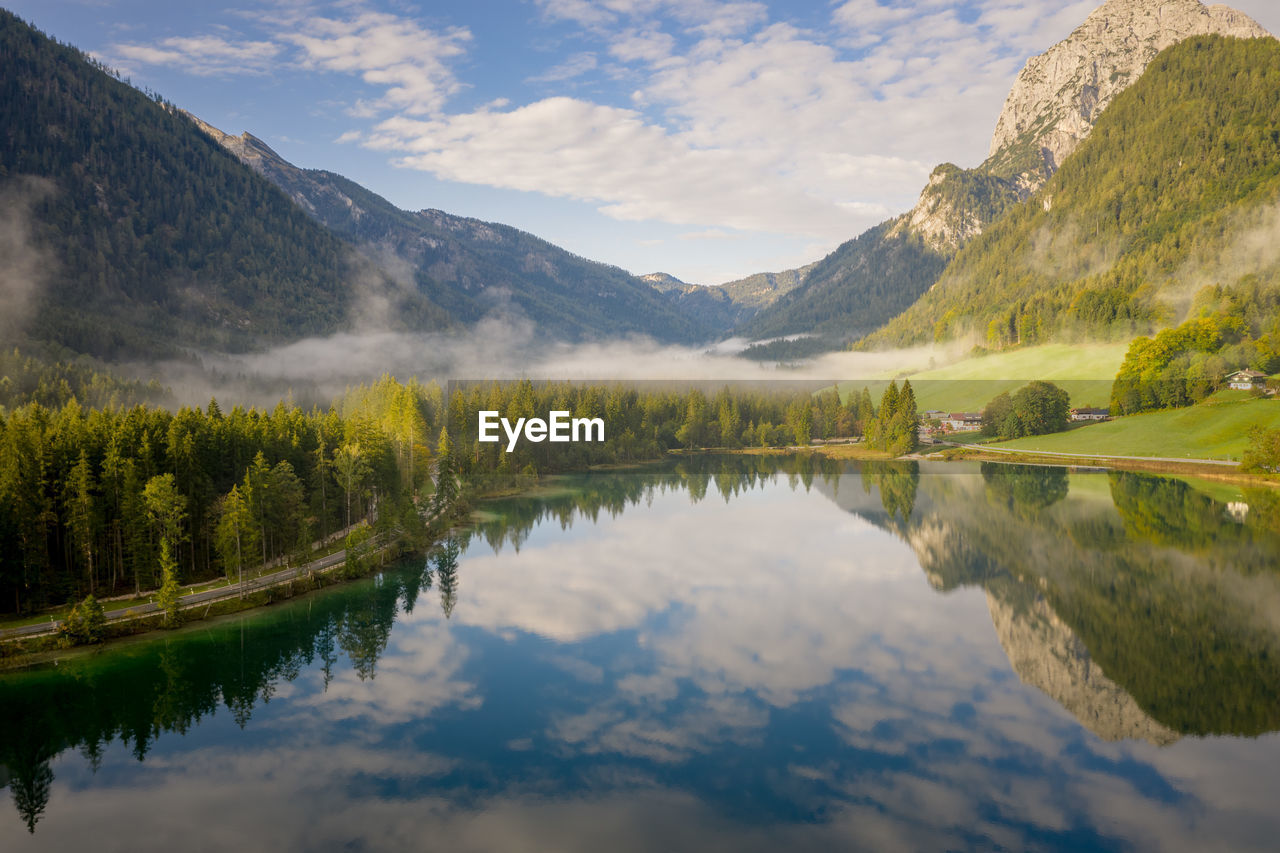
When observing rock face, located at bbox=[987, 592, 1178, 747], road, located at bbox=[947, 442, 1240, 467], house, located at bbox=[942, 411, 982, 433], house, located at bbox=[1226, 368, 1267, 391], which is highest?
house, located at bbox=[1226, 368, 1267, 391]

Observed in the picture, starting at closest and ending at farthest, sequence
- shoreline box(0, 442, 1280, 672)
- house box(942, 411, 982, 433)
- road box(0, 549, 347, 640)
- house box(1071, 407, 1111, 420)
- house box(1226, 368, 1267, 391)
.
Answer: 1. shoreline box(0, 442, 1280, 672)
2. road box(0, 549, 347, 640)
3. house box(1226, 368, 1267, 391)
4. house box(1071, 407, 1111, 420)
5. house box(942, 411, 982, 433)

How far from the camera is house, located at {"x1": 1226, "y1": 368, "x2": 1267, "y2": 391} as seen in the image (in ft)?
402

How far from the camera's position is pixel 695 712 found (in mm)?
36656

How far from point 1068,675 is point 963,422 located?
458 feet

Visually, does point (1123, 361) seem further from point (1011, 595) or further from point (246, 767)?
point (246, 767)

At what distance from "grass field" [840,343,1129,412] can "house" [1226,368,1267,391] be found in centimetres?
2307

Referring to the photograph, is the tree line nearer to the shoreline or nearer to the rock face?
the shoreline

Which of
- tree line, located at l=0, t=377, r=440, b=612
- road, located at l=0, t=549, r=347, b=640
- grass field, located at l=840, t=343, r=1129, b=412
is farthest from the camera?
grass field, located at l=840, t=343, r=1129, b=412

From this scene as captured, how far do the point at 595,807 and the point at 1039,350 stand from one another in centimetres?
18825

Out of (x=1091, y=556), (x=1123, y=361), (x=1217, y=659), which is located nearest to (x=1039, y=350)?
(x=1123, y=361)

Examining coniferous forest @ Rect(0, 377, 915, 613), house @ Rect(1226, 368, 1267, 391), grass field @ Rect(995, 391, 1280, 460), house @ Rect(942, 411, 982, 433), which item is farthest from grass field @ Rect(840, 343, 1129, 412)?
coniferous forest @ Rect(0, 377, 915, 613)

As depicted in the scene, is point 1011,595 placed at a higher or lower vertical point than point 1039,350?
lower

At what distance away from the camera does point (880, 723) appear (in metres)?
35.5

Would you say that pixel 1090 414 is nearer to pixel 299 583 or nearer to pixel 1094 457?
pixel 1094 457
